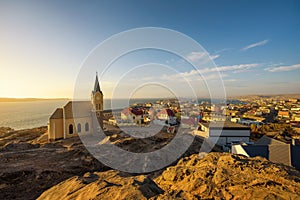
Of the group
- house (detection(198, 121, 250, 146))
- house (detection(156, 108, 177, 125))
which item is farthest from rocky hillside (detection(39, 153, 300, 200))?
house (detection(156, 108, 177, 125))

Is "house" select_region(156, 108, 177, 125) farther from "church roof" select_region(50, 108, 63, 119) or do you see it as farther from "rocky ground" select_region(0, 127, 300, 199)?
"rocky ground" select_region(0, 127, 300, 199)

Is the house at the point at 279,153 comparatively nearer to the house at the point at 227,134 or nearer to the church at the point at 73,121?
the house at the point at 227,134

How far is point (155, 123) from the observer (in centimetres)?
3966

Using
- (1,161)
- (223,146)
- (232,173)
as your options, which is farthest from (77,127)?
(232,173)

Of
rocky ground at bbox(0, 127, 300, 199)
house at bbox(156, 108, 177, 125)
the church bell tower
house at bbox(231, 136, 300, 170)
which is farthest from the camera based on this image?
house at bbox(156, 108, 177, 125)

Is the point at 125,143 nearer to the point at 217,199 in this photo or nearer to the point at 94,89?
the point at 94,89

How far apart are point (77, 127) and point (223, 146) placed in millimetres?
19795

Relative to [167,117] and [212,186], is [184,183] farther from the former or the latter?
[167,117]

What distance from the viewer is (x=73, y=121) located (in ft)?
81.7

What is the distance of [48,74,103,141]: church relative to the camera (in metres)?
24.1

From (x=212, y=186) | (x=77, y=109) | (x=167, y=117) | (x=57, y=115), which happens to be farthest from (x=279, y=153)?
(x=167, y=117)

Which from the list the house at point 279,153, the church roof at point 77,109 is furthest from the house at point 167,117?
the house at point 279,153

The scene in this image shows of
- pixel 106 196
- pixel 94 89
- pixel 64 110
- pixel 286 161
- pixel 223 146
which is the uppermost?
pixel 94 89

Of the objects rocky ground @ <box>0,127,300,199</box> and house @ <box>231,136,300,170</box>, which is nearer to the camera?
rocky ground @ <box>0,127,300,199</box>
